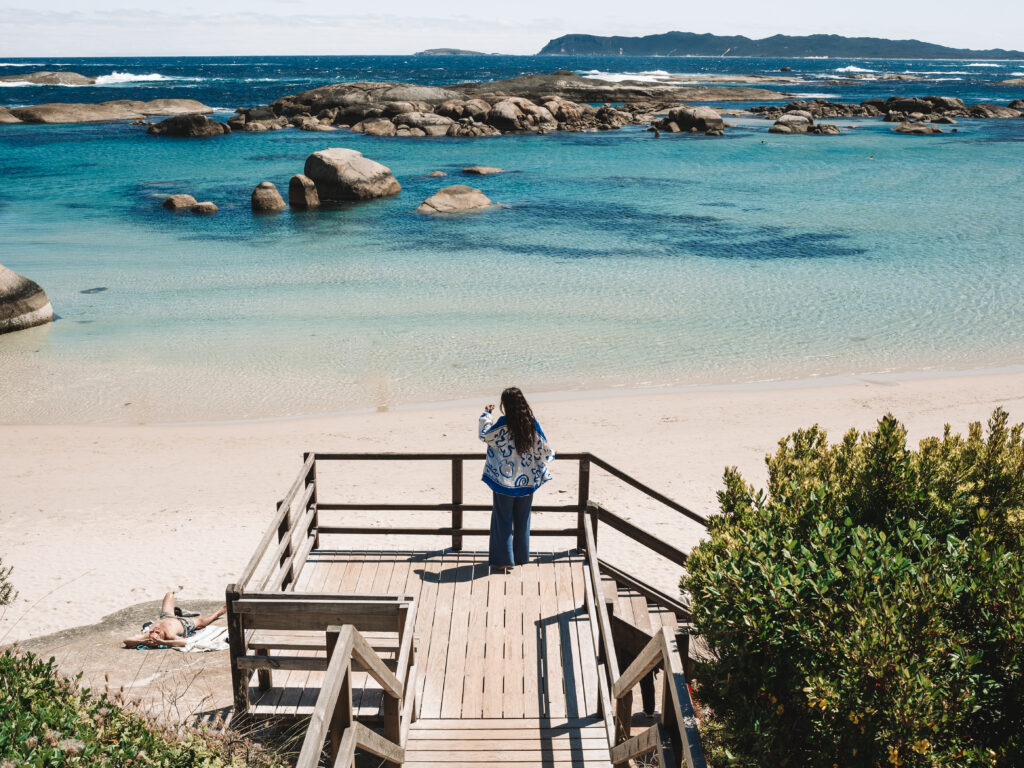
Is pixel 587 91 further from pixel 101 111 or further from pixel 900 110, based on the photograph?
pixel 101 111

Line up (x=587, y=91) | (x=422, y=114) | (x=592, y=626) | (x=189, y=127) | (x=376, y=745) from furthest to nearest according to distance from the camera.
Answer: (x=587, y=91) → (x=422, y=114) → (x=189, y=127) → (x=592, y=626) → (x=376, y=745)

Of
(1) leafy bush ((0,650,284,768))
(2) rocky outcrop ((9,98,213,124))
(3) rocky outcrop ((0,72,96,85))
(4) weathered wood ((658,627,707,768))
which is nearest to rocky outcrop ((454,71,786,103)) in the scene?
(2) rocky outcrop ((9,98,213,124))

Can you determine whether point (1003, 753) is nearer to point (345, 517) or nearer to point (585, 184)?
point (345, 517)

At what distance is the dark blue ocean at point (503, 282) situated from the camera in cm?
1975

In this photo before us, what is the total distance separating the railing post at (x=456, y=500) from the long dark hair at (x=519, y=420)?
91 centimetres

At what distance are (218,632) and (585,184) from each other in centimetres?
3976

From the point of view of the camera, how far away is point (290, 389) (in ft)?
61.8

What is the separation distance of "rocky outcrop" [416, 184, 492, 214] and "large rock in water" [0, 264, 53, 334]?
18.0 m

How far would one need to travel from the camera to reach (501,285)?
2705 centimetres

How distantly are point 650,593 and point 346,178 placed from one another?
35.0 meters

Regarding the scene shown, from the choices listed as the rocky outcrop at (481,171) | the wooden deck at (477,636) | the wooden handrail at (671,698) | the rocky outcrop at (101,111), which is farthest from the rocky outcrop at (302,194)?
the rocky outcrop at (101,111)

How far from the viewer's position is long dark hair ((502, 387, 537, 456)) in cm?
792

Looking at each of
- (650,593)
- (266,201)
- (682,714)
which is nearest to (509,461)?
(650,593)

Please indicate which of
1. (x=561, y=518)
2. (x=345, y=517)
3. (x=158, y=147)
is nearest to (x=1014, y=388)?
(x=561, y=518)
